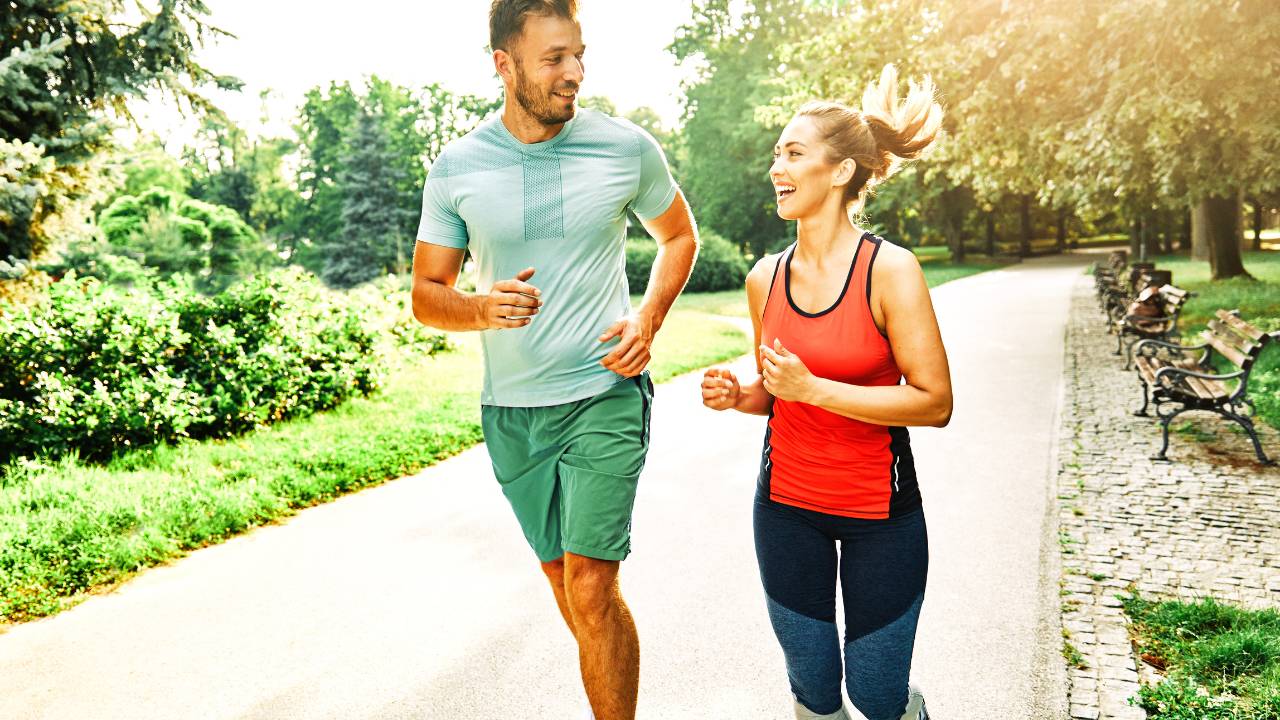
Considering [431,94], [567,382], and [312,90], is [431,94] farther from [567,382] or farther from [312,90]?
[567,382]

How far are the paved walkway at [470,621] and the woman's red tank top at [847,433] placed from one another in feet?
4.58

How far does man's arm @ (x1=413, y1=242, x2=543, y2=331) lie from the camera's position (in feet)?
8.64

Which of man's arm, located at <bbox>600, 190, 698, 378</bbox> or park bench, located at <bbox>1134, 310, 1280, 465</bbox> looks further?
park bench, located at <bbox>1134, 310, 1280, 465</bbox>

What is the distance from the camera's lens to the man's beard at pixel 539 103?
2.86 meters

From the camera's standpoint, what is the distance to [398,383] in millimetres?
10781

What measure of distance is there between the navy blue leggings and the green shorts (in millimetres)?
537

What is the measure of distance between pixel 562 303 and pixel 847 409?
41.5 inches

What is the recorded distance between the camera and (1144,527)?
5512mm

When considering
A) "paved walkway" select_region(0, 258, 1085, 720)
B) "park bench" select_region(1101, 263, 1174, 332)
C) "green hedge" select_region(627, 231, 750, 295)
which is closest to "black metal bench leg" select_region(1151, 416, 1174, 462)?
"paved walkway" select_region(0, 258, 1085, 720)

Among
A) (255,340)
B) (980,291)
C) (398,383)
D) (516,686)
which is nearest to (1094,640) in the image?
(516,686)

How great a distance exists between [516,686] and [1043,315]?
17248mm

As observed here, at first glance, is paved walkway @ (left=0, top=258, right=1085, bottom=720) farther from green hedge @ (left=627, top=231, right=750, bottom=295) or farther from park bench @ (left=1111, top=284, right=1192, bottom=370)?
green hedge @ (left=627, top=231, right=750, bottom=295)

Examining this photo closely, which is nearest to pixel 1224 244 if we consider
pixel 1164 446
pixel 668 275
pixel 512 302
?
pixel 1164 446

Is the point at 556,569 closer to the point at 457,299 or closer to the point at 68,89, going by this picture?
the point at 457,299
